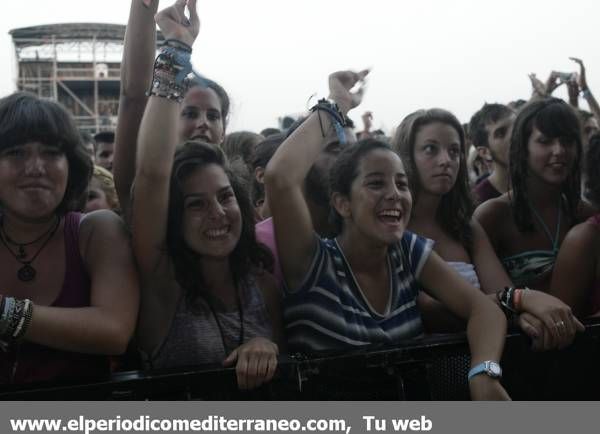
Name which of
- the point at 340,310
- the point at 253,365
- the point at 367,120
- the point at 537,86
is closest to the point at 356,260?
the point at 340,310

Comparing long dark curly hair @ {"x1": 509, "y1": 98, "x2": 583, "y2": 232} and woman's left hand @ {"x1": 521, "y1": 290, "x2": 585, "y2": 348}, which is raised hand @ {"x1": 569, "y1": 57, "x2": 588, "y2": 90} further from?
woman's left hand @ {"x1": 521, "y1": 290, "x2": 585, "y2": 348}

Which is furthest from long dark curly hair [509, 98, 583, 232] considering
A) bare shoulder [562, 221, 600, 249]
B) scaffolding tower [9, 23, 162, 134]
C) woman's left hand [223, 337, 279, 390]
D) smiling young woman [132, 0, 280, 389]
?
scaffolding tower [9, 23, 162, 134]

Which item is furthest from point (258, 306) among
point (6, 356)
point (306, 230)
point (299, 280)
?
point (6, 356)

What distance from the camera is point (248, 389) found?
1387 mm

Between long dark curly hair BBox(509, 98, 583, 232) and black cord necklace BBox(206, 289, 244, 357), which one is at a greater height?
long dark curly hair BBox(509, 98, 583, 232)

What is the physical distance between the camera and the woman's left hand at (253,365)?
4.50 ft

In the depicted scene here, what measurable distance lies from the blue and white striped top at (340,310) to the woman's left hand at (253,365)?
0.27m

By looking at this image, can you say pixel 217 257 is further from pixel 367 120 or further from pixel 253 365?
pixel 367 120

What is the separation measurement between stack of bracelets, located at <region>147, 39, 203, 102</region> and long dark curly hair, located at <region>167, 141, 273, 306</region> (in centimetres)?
23

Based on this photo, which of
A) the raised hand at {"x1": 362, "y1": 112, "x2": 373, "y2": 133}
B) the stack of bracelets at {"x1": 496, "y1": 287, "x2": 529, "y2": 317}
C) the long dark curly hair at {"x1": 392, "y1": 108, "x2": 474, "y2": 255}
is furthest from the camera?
the raised hand at {"x1": 362, "y1": 112, "x2": 373, "y2": 133}

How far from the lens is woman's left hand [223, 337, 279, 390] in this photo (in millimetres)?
1372

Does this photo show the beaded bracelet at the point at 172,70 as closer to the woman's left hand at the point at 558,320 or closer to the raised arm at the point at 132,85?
the raised arm at the point at 132,85

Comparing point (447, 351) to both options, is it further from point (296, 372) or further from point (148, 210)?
point (148, 210)

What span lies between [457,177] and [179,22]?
1.35 m
